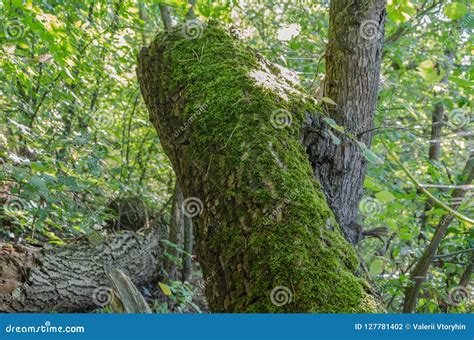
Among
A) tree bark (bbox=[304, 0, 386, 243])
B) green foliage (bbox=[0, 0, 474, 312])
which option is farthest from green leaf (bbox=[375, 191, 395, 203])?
tree bark (bbox=[304, 0, 386, 243])

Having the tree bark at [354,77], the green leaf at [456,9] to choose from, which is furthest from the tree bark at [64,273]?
the green leaf at [456,9]

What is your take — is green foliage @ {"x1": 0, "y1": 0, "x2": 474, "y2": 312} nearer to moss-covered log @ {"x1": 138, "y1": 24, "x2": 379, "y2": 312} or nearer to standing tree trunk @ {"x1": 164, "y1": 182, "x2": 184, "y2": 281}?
moss-covered log @ {"x1": 138, "y1": 24, "x2": 379, "y2": 312}

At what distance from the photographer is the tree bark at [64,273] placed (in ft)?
13.3

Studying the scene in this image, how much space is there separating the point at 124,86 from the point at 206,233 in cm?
518

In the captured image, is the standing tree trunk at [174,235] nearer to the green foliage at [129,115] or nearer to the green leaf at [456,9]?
the green foliage at [129,115]

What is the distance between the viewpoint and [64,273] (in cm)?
462

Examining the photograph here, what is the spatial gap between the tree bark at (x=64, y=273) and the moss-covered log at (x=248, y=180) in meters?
1.87

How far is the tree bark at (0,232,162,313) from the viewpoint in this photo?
4.05m

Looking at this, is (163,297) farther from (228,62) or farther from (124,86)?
(228,62)

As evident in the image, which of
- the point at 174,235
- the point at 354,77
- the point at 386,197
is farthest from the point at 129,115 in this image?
the point at 386,197

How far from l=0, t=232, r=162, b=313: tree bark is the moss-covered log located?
6.13ft

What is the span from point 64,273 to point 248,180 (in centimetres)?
347

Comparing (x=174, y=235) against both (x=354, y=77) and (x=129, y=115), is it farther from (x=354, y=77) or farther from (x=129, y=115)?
(x=354, y=77)

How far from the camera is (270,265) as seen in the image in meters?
1.58
